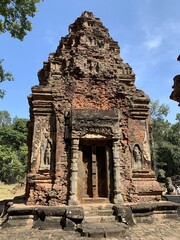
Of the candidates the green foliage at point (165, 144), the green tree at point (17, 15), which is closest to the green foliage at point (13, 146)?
the green foliage at point (165, 144)

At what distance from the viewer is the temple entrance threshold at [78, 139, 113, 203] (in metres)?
7.88

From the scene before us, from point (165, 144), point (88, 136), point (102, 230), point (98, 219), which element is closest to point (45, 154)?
point (88, 136)

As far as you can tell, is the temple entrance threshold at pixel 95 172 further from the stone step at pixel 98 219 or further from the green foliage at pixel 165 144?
the green foliage at pixel 165 144

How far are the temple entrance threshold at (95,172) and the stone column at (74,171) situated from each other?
1.42ft

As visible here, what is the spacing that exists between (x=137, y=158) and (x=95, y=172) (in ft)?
5.66

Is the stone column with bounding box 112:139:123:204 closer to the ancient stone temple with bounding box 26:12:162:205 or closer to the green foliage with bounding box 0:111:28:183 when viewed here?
the ancient stone temple with bounding box 26:12:162:205

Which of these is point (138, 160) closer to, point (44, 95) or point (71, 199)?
point (71, 199)

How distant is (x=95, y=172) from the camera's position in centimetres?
818

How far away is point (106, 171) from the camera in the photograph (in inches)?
319

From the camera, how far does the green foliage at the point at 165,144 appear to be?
1243 inches

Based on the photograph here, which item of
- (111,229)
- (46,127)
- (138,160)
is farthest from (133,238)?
(46,127)

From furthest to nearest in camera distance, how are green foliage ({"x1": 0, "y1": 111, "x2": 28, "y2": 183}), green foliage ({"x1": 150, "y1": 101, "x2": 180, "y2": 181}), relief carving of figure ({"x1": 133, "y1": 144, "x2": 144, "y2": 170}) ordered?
green foliage ({"x1": 0, "y1": 111, "x2": 28, "y2": 183}), green foliage ({"x1": 150, "y1": 101, "x2": 180, "y2": 181}), relief carving of figure ({"x1": 133, "y1": 144, "x2": 144, "y2": 170})

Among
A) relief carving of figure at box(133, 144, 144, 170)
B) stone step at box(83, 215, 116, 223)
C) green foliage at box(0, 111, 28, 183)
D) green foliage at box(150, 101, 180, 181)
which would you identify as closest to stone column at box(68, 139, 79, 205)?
stone step at box(83, 215, 116, 223)

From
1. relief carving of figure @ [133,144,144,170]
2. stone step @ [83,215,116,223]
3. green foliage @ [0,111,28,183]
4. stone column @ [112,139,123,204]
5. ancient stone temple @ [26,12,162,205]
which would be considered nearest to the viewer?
stone step @ [83,215,116,223]
